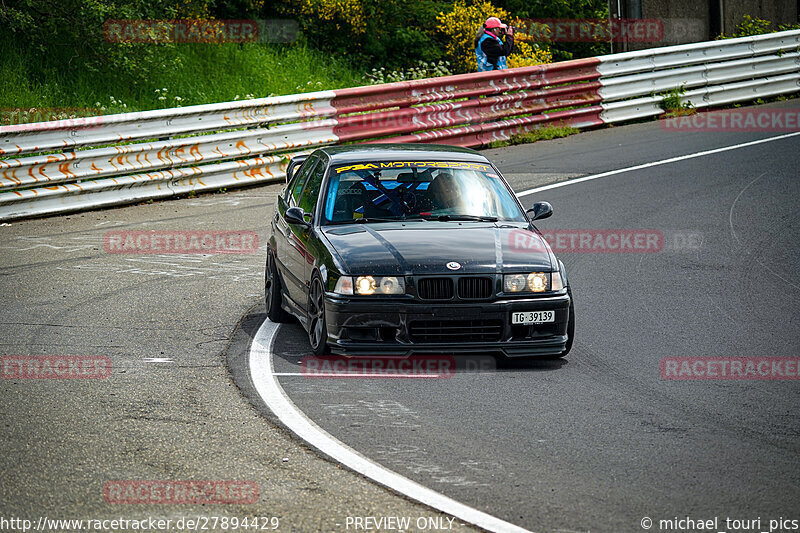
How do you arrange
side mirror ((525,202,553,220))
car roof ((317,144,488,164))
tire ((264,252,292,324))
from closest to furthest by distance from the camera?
side mirror ((525,202,553,220))
car roof ((317,144,488,164))
tire ((264,252,292,324))

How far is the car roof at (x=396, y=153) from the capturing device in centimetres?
936

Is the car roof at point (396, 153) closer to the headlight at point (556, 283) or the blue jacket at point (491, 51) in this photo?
the headlight at point (556, 283)

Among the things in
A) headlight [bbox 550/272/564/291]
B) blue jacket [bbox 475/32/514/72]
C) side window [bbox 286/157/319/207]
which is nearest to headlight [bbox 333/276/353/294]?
headlight [bbox 550/272/564/291]

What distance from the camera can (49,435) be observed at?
6457 millimetres

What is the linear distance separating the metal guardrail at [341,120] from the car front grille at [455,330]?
8.35 m

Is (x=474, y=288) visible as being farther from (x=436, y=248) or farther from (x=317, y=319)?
(x=317, y=319)

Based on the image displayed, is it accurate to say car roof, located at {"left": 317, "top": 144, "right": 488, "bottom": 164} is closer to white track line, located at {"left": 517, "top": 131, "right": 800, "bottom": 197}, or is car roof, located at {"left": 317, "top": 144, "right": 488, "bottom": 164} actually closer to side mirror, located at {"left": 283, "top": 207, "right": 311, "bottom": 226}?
side mirror, located at {"left": 283, "top": 207, "right": 311, "bottom": 226}

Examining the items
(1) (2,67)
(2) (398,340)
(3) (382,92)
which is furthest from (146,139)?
(2) (398,340)

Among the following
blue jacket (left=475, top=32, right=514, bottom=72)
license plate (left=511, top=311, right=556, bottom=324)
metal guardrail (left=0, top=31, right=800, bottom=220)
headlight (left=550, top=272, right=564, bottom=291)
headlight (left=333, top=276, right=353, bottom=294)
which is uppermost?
blue jacket (left=475, top=32, right=514, bottom=72)

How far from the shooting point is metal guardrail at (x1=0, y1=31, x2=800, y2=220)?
48.4 feet

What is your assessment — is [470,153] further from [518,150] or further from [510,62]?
[510,62]

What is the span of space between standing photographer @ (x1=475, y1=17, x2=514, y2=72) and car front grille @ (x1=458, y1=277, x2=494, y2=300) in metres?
13.3

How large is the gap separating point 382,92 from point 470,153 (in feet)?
26.8

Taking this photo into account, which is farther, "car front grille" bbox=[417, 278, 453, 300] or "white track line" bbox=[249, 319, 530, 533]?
"car front grille" bbox=[417, 278, 453, 300]
